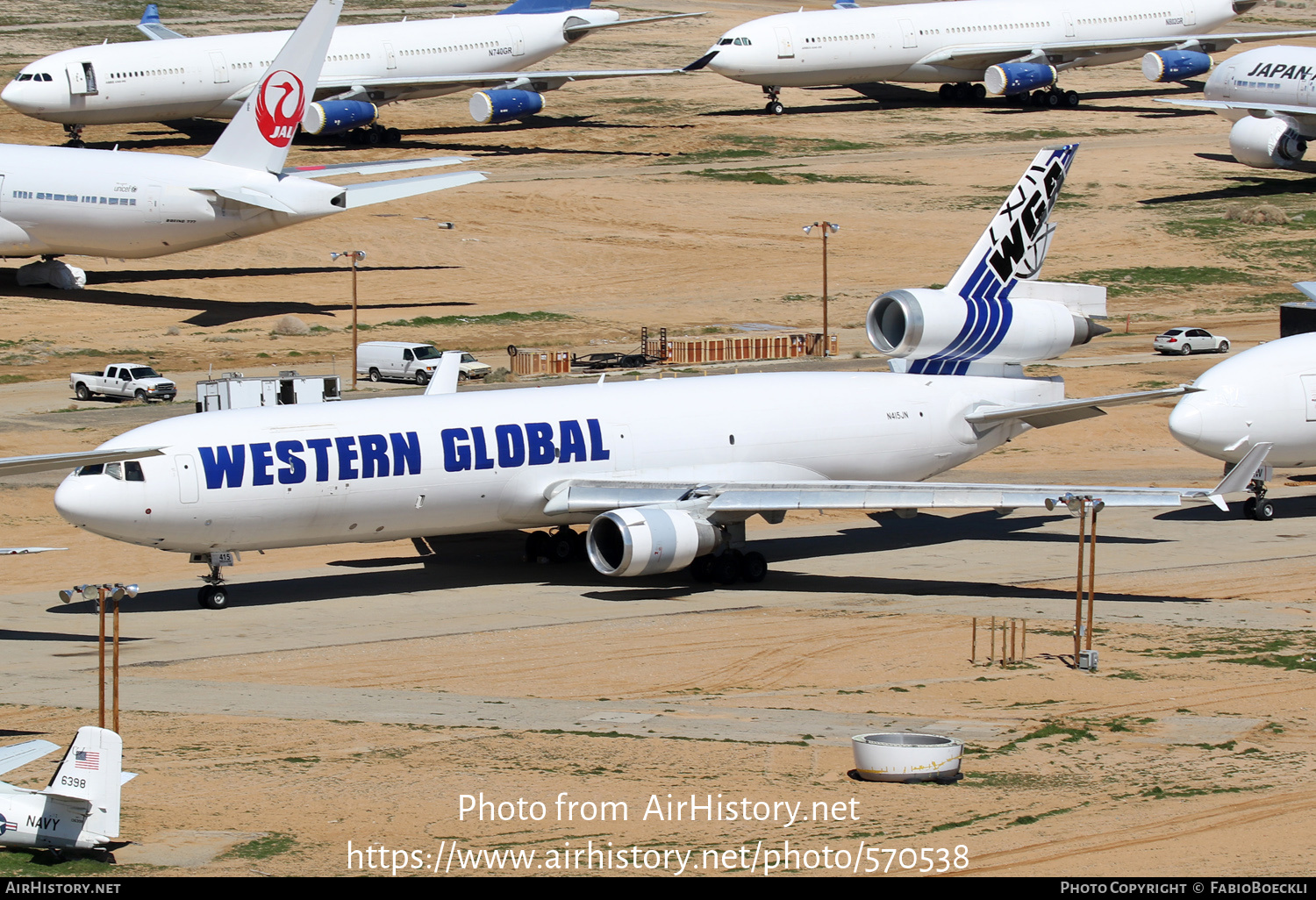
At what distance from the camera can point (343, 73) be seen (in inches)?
4171

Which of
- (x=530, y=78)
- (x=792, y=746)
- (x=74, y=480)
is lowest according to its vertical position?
(x=792, y=746)

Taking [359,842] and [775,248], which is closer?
[359,842]

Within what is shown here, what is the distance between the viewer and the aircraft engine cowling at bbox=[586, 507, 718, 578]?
42.2m

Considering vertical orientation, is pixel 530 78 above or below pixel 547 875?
above

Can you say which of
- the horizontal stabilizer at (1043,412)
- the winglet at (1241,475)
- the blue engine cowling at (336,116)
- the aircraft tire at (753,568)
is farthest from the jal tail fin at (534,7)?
the winglet at (1241,475)

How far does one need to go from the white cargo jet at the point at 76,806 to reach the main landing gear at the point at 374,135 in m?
85.8

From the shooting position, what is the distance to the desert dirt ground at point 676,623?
2628 cm

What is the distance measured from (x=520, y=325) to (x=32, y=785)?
53340 mm

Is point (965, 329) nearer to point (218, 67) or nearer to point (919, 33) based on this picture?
point (218, 67)

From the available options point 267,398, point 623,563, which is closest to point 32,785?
point 623,563

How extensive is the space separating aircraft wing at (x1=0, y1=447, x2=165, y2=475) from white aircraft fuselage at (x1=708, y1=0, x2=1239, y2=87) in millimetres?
80980

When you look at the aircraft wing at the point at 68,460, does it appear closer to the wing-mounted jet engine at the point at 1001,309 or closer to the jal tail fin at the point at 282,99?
the wing-mounted jet engine at the point at 1001,309

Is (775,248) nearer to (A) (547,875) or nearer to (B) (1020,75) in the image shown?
(B) (1020,75)

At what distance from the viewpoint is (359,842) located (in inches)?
981
